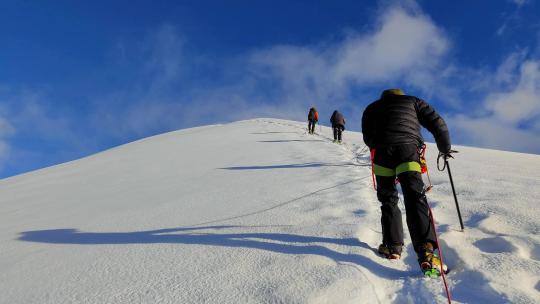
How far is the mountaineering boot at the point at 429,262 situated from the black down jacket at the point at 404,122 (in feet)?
3.32

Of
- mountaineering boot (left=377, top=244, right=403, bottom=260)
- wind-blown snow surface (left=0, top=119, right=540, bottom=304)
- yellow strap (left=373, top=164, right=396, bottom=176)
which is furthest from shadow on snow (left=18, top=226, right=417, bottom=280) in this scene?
yellow strap (left=373, top=164, right=396, bottom=176)

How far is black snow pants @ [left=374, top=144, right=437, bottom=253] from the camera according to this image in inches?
133

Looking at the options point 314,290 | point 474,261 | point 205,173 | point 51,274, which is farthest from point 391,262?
point 205,173

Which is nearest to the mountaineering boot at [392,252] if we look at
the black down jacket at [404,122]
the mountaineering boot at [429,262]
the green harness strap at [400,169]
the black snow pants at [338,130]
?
the mountaineering boot at [429,262]

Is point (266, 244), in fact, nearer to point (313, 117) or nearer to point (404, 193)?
point (404, 193)

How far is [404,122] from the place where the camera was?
12.3 feet

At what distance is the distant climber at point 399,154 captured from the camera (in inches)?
137

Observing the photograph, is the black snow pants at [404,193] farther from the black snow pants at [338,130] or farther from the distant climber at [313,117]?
the distant climber at [313,117]

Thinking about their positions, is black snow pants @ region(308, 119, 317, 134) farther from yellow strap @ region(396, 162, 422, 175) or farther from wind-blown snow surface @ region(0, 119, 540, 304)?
yellow strap @ region(396, 162, 422, 175)

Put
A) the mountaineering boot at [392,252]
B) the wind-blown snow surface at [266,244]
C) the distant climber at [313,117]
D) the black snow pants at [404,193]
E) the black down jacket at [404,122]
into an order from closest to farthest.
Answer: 1. the wind-blown snow surface at [266,244]
2. the black snow pants at [404,193]
3. the mountaineering boot at [392,252]
4. the black down jacket at [404,122]
5. the distant climber at [313,117]

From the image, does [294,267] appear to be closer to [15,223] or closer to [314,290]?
[314,290]

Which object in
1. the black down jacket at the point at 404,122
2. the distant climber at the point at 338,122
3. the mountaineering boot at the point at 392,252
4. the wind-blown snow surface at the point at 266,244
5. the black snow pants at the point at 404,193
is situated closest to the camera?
the wind-blown snow surface at the point at 266,244

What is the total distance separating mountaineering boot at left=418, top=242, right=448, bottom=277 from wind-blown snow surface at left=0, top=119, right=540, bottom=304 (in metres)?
0.08

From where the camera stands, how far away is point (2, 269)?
4.15 meters
